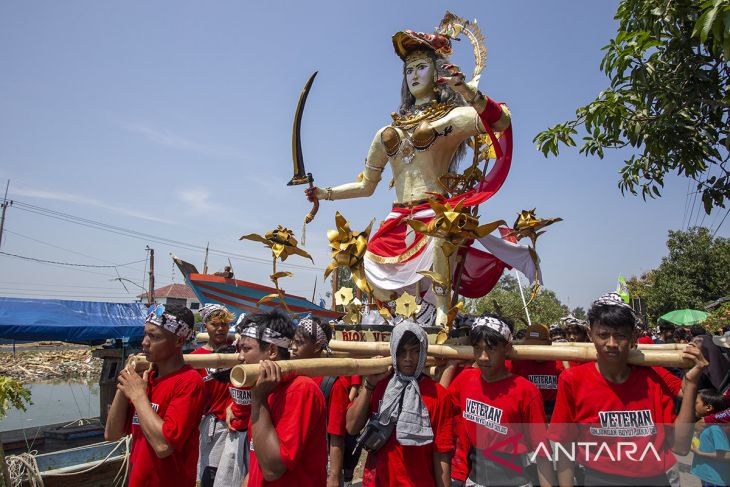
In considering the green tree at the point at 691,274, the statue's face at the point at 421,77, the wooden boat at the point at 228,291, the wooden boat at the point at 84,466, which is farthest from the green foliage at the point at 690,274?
the wooden boat at the point at 84,466

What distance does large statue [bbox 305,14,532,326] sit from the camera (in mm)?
5273

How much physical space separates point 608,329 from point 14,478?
16.2 ft

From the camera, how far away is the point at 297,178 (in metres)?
6.23

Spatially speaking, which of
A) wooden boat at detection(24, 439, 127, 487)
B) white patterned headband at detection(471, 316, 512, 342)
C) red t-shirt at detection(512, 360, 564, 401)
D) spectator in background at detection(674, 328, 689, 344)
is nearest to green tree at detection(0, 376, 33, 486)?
wooden boat at detection(24, 439, 127, 487)

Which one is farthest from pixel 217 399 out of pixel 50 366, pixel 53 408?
pixel 50 366

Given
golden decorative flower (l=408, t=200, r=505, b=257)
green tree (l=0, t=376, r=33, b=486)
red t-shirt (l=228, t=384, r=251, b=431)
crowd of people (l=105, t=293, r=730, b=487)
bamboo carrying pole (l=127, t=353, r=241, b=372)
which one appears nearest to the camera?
crowd of people (l=105, t=293, r=730, b=487)

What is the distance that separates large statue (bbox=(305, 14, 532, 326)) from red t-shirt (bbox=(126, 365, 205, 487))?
2853 millimetres

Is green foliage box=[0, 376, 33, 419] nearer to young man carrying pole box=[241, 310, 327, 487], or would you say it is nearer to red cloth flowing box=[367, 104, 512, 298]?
young man carrying pole box=[241, 310, 327, 487]

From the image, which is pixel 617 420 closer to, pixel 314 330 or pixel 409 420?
pixel 409 420

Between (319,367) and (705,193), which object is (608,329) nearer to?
(319,367)

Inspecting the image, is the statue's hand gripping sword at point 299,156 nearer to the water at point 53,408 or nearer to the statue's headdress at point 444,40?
the statue's headdress at point 444,40

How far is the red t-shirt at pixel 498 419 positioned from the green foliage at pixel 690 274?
20522 mm

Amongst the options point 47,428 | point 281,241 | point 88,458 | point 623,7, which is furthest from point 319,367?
point 47,428

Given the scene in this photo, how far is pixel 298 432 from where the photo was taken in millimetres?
2092
